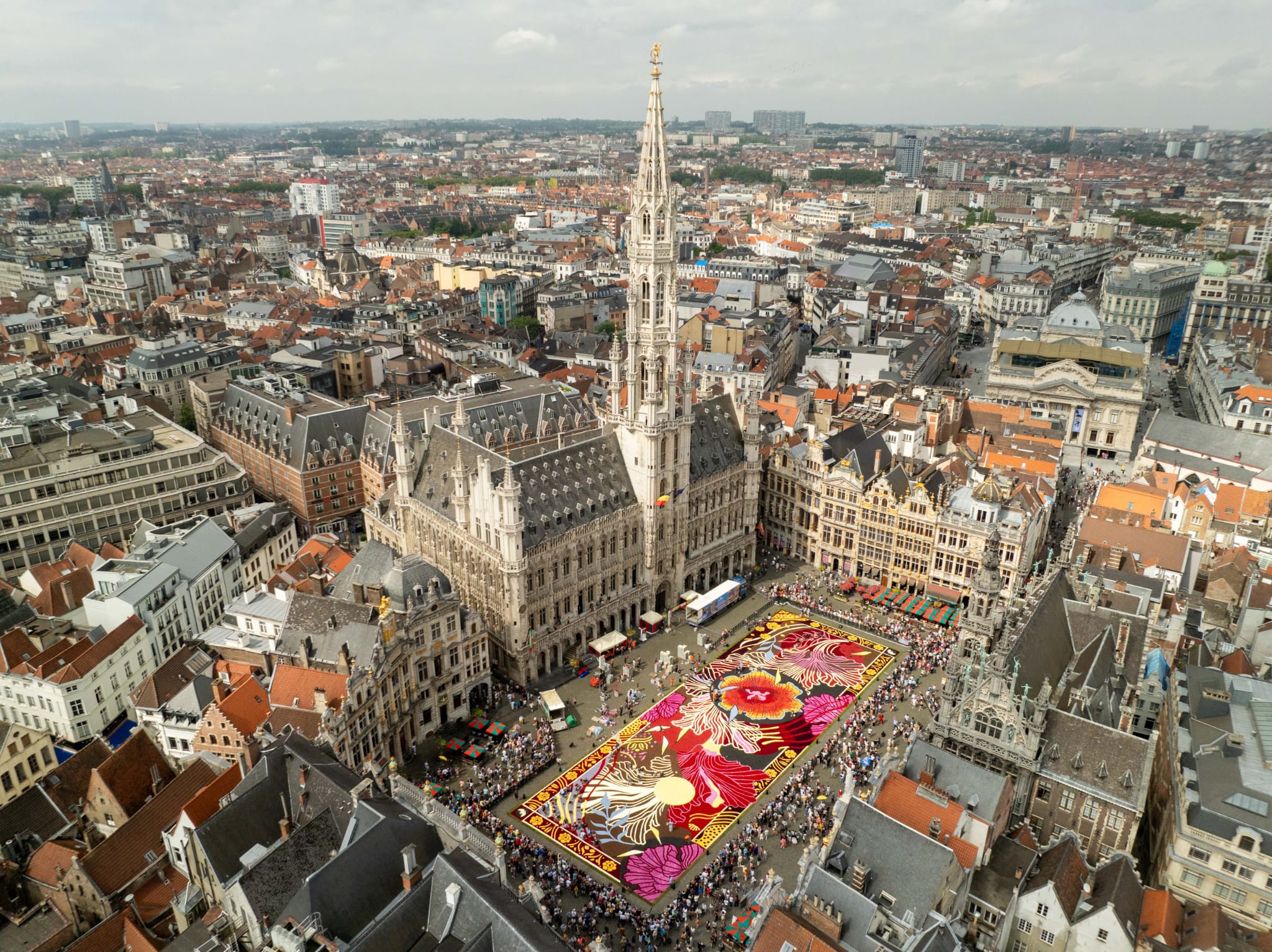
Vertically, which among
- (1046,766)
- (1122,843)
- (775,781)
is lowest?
(775,781)

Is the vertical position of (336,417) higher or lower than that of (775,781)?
higher

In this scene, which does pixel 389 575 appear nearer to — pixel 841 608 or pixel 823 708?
pixel 823 708

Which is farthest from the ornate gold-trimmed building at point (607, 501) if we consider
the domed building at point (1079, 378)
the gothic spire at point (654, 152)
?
the domed building at point (1079, 378)

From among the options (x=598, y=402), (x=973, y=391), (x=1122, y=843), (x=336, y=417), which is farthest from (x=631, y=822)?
(x=973, y=391)

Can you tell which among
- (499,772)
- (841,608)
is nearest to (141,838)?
(499,772)

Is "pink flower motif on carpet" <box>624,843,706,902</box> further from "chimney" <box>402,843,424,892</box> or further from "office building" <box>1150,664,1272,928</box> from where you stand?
"office building" <box>1150,664,1272,928</box>

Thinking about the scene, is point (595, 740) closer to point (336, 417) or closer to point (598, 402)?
point (336, 417)

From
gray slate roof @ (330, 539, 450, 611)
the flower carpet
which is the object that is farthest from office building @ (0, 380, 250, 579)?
the flower carpet
